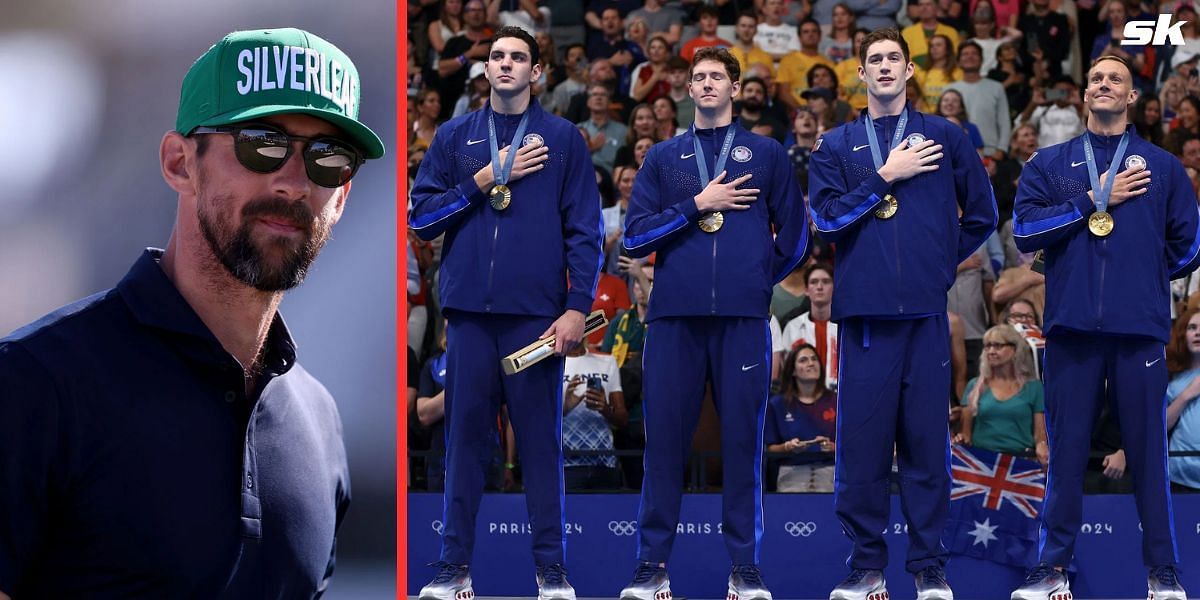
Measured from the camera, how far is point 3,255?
2920 mm

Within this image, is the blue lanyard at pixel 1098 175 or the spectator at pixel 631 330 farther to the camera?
the spectator at pixel 631 330

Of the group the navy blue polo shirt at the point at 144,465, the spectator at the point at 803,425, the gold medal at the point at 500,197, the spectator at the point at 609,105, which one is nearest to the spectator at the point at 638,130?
the spectator at the point at 609,105

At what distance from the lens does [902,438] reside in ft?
18.6

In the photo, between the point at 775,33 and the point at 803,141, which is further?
the point at 775,33

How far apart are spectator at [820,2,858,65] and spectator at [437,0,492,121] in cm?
215

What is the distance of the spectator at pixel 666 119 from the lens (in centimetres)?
781

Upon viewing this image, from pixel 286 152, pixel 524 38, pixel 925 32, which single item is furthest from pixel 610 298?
pixel 286 152

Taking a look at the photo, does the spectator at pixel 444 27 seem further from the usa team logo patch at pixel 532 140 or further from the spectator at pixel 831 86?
the usa team logo patch at pixel 532 140

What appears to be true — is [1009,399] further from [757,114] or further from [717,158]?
[757,114]

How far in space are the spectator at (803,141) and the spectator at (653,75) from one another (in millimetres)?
928

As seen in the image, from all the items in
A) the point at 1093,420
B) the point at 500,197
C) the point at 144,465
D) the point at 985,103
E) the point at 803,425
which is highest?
the point at 985,103

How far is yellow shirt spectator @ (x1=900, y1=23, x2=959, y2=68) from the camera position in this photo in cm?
830

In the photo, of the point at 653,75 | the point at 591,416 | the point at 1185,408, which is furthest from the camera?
the point at 653,75

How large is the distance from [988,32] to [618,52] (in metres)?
2.36
